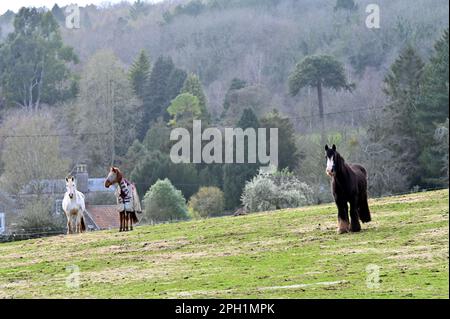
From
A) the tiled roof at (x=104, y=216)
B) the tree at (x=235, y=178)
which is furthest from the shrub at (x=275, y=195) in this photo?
the tree at (x=235, y=178)

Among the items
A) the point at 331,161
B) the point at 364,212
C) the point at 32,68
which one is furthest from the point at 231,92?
the point at 331,161

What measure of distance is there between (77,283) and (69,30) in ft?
540

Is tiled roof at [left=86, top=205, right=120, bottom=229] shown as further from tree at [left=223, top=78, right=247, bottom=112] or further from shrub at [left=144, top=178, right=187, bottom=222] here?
tree at [left=223, top=78, right=247, bottom=112]

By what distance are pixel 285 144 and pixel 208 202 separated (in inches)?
387

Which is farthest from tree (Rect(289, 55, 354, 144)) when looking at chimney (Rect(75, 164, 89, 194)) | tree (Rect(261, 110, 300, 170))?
chimney (Rect(75, 164, 89, 194))

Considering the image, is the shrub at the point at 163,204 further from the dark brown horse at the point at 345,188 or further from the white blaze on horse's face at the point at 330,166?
the white blaze on horse's face at the point at 330,166

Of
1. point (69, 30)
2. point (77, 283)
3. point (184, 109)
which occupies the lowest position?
point (77, 283)

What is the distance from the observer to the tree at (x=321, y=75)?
11800cm

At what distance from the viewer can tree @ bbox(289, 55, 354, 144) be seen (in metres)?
118

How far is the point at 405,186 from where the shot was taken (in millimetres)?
64812

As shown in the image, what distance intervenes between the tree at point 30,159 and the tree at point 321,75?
30.5 m

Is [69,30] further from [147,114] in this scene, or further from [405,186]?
[405,186]

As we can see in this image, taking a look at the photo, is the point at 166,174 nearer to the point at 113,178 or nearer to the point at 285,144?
the point at 285,144
